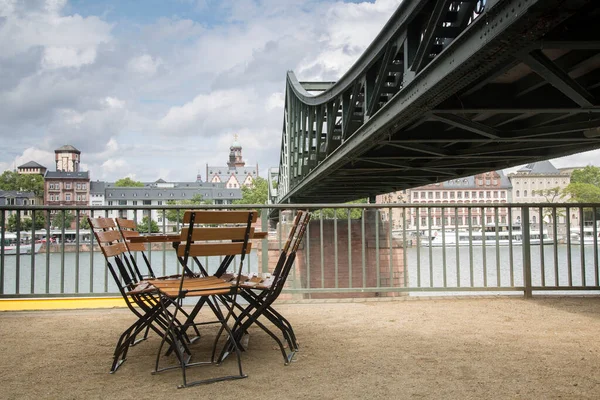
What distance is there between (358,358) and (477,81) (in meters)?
4.32

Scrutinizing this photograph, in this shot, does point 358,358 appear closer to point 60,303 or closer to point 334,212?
point 334,212

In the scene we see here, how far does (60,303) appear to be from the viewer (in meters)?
5.69

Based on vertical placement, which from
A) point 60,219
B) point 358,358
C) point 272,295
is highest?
point 60,219

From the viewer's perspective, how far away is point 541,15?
3.98 metres

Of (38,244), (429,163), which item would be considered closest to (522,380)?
(38,244)

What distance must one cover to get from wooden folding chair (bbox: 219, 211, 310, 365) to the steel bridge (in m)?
2.13

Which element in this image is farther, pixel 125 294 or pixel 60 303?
pixel 60 303

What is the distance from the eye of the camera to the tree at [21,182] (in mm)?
109688

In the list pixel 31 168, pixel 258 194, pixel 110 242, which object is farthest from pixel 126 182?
pixel 110 242

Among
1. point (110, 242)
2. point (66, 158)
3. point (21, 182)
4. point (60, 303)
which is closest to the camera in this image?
point (110, 242)

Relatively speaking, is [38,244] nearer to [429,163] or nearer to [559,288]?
[559,288]

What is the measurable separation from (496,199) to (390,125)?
7105cm

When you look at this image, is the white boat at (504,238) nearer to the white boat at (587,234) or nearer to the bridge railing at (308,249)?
the bridge railing at (308,249)

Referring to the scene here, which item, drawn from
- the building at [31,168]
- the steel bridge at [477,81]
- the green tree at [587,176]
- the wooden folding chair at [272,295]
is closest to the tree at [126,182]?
the building at [31,168]
